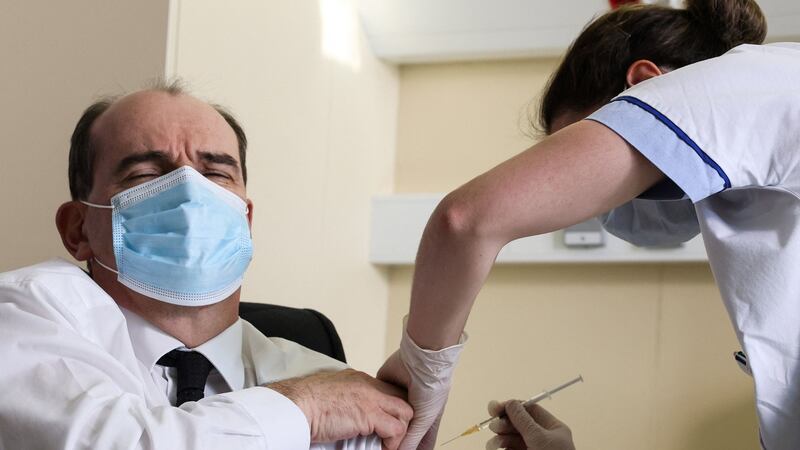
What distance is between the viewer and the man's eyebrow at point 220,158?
5.57 feet

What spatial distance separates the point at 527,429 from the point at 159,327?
67 centimetres

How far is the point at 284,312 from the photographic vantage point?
2.07m

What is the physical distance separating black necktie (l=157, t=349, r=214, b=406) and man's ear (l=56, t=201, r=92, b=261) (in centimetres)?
26

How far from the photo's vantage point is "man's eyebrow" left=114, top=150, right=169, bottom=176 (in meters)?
1.65

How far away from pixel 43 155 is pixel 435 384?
52.3 inches

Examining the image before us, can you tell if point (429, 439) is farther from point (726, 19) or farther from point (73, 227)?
point (726, 19)

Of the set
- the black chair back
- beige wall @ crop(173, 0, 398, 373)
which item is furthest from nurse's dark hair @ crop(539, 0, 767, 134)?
beige wall @ crop(173, 0, 398, 373)

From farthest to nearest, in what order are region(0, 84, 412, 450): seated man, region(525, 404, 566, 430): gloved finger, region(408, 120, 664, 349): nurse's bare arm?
region(525, 404, 566, 430): gloved finger → region(0, 84, 412, 450): seated man → region(408, 120, 664, 349): nurse's bare arm

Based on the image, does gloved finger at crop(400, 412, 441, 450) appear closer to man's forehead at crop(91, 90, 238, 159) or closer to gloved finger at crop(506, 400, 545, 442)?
gloved finger at crop(506, 400, 545, 442)

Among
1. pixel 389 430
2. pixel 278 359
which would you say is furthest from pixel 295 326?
pixel 389 430

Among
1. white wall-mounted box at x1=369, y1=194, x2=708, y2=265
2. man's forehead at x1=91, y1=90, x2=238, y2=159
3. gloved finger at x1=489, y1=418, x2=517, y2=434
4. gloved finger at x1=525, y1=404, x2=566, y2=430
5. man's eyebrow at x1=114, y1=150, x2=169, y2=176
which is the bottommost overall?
gloved finger at x1=489, y1=418, x2=517, y2=434

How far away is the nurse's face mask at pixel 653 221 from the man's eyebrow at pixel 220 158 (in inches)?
28.8

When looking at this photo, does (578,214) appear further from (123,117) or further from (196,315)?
(123,117)

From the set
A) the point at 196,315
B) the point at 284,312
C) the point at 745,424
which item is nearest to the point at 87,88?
the point at 284,312
